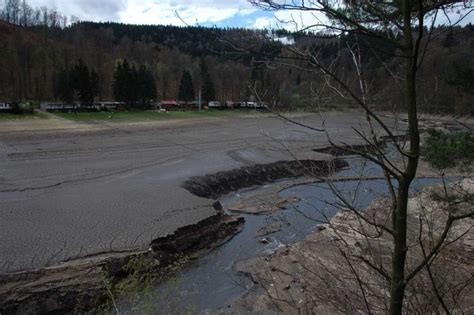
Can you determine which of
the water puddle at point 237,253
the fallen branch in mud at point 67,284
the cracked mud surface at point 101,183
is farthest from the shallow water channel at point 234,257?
the cracked mud surface at point 101,183

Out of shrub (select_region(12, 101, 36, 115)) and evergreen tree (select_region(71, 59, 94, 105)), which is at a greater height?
evergreen tree (select_region(71, 59, 94, 105))

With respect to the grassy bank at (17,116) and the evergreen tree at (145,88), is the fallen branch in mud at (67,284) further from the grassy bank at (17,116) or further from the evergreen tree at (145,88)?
the evergreen tree at (145,88)

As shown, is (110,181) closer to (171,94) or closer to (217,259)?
(217,259)

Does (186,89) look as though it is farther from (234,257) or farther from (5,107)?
(234,257)

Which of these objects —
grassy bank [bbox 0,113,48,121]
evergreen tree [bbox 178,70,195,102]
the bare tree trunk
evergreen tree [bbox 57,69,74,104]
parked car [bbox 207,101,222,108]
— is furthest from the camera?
parked car [bbox 207,101,222,108]

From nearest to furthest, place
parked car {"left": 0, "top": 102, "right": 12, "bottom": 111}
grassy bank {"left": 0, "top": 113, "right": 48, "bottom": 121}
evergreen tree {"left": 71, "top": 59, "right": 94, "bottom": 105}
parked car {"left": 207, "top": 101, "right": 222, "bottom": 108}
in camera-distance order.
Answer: grassy bank {"left": 0, "top": 113, "right": 48, "bottom": 121} < parked car {"left": 0, "top": 102, "right": 12, "bottom": 111} < evergreen tree {"left": 71, "top": 59, "right": 94, "bottom": 105} < parked car {"left": 207, "top": 101, "right": 222, "bottom": 108}

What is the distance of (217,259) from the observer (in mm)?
14188

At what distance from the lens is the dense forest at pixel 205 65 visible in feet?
9.57

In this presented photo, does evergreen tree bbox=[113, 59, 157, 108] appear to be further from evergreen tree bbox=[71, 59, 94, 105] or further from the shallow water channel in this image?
the shallow water channel

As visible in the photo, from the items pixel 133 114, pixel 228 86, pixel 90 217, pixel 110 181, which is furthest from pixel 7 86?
pixel 90 217

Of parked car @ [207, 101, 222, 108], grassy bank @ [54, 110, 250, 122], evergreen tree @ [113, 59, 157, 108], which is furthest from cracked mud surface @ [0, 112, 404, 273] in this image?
parked car @ [207, 101, 222, 108]

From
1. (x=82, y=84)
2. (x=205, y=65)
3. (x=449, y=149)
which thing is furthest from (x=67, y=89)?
(x=449, y=149)

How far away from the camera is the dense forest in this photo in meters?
2.92

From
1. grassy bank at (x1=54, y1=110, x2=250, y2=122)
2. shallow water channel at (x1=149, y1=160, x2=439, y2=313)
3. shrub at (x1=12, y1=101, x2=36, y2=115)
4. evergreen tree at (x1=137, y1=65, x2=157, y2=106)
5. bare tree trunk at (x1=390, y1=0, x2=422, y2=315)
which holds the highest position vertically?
evergreen tree at (x1=137, y1=65, x2=157, y2=106)
